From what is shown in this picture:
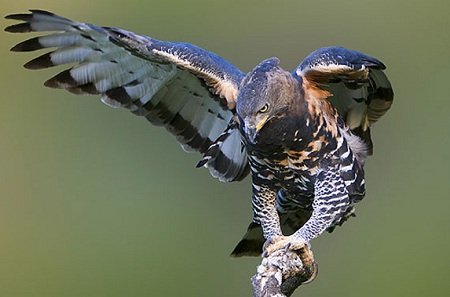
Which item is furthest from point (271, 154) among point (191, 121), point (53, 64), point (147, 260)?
point (147, 260)

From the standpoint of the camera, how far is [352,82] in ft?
9.82

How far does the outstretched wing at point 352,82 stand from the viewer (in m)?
2.84

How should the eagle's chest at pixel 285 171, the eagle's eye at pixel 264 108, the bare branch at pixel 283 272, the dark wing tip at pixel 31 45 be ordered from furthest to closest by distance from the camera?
the dark wing tip at pixel 31 45 < the eagle's chest at pixel 285 171 < the eagle's eye at pixel 264 108 < the bare branch at pixel 283 272

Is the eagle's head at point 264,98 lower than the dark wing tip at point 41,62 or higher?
lower

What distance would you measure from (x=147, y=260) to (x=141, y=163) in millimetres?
455

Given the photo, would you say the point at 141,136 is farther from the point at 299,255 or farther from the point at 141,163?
the point at 299,255

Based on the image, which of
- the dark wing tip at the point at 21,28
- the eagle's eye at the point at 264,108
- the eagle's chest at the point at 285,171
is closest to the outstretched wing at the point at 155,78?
the dark wing tip at the point at 21,28

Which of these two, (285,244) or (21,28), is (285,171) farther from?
(21,28)

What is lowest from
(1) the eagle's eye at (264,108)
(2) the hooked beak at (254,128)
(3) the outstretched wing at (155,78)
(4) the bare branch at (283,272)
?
(4) the bare branch at (283,272)

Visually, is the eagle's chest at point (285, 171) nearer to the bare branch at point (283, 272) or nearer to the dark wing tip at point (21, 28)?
the bare branch at point (283, 272)

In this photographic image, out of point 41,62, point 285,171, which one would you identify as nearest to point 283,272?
point 285,171

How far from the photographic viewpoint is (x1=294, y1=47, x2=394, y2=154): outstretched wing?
2.84 metres

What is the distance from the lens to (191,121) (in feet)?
11.0

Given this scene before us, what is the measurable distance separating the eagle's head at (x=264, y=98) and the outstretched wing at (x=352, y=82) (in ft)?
0.37
